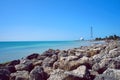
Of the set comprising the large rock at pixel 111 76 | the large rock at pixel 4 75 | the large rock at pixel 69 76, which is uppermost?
the large rock at pixel 111 76

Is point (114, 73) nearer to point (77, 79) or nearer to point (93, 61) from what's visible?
point (77, 79)

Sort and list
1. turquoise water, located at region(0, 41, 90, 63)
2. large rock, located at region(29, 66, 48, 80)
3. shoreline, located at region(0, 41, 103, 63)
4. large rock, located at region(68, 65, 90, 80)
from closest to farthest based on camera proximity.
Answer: large rock, located at region(68, 65, 90, 80) < large rock, located at region(29, 66, 48, 80) < shoreline, located at region(0, 41, 103, 63) < turquoise water, located at region(0, 41, 90, 63)

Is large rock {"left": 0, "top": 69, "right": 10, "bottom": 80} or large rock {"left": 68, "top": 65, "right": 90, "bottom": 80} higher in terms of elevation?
large rock {"left": 68, "top": 65, "right": 90, "bottom": 80}

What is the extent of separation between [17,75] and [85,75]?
206 centimetres

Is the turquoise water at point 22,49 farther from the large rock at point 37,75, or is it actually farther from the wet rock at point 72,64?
the large rock at point 37,75

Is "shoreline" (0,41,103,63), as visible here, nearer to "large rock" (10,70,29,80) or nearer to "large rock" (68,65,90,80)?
"large rock" (10,70,29,80)

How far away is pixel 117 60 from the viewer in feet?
16.4

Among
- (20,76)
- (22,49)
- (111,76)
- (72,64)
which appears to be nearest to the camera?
(111,76)

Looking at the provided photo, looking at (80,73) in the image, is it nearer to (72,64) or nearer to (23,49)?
(72,64)

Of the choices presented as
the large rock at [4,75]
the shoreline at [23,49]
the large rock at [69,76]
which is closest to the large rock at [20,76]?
the large rock at [4,75]

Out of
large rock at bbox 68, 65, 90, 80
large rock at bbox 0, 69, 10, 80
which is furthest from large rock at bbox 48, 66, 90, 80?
large rock at bbox 0, 69, 10, 80

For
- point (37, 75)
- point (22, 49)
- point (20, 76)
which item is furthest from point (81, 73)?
point (22, 49)

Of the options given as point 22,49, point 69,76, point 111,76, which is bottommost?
point 22,49

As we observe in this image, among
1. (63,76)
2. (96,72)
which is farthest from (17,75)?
(96,72)
